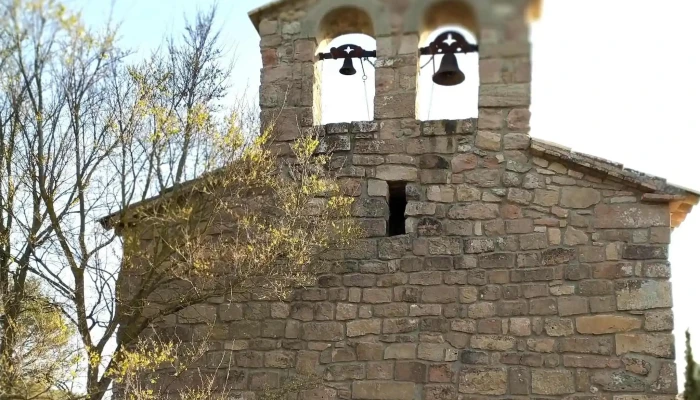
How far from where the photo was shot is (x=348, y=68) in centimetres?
797

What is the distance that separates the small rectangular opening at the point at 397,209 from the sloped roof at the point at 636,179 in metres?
1.15

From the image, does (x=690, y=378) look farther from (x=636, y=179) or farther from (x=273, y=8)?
(x=273, y=8)

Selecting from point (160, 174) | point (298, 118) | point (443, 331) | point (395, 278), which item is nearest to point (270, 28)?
point (298, 118)

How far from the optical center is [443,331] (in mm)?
7043

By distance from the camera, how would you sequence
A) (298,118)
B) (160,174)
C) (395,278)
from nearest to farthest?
(160,174), (395,278), (298,118)

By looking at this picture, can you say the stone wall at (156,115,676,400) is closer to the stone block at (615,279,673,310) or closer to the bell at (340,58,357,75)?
the stone block at (615,279,673,310)

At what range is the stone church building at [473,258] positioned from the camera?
6.84 meters

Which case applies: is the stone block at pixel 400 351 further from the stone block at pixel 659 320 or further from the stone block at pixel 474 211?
the stone block at pixel 659 320

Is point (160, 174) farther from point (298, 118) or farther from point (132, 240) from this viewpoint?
point (298, 118)

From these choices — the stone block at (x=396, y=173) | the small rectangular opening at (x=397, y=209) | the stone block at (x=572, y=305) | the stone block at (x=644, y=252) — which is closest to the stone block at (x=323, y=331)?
the small rectangular opening at (x=397, y=209)

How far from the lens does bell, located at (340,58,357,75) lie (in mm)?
7973

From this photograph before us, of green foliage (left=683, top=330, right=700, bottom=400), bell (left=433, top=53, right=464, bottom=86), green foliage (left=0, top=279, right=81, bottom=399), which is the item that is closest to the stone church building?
bell (left=433, top=53, right=464, bottom=86)

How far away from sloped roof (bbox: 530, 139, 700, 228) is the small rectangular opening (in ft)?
3.79

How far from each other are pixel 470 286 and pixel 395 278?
0.59 m
